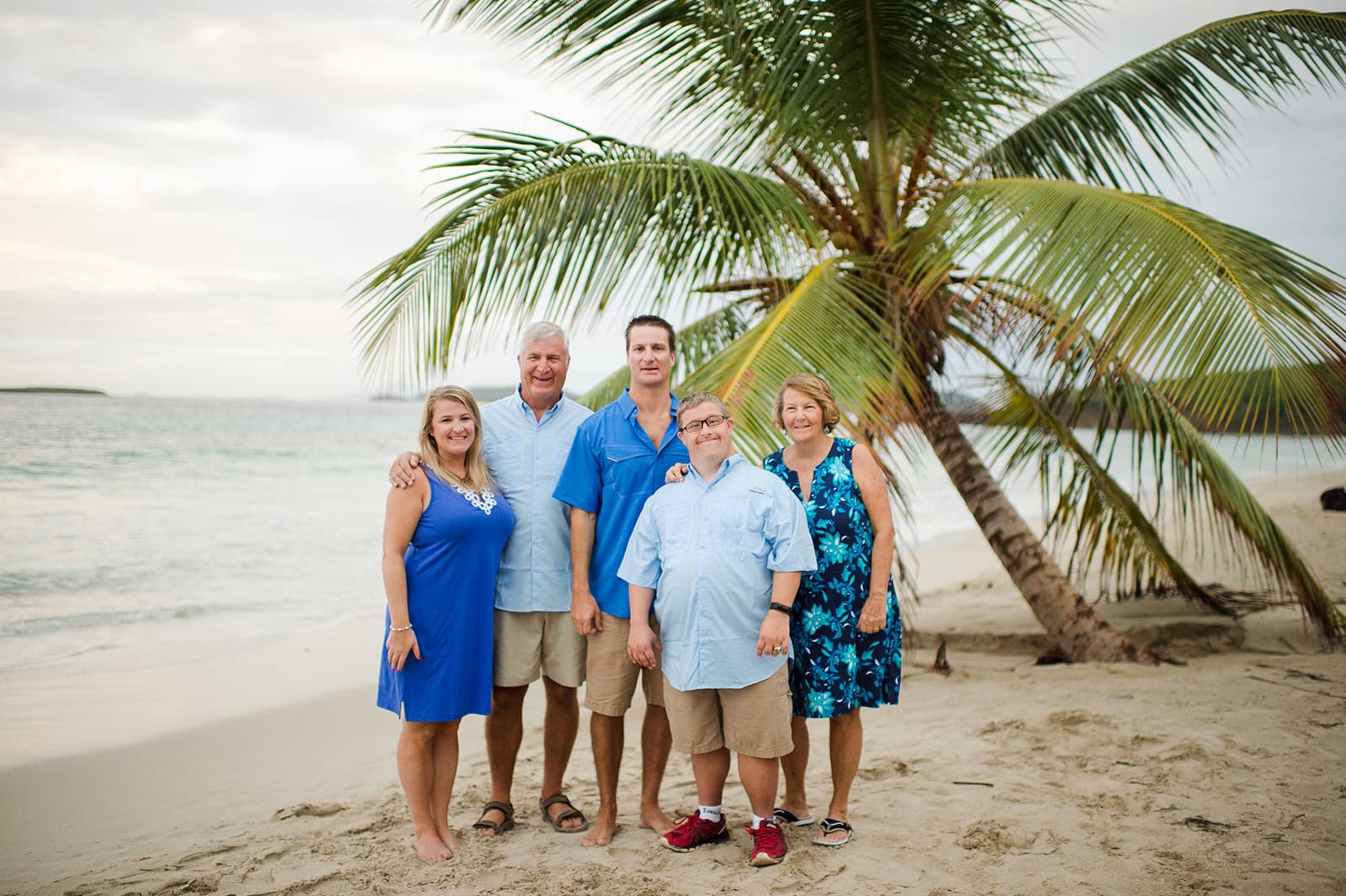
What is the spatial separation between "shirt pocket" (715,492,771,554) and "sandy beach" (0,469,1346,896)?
3.61ft

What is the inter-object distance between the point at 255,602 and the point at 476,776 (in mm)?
6463

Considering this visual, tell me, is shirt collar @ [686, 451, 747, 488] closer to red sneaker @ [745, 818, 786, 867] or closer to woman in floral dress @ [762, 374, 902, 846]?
woman in floral dress @ [762, 374, 902, 846]

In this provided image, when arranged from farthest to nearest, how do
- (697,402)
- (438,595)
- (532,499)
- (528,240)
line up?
(528,240)
(532,499)
(438,595)
(697,402)

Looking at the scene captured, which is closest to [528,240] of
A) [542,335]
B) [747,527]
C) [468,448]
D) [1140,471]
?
[542,335]

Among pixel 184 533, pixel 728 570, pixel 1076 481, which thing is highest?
pixel 1076 481

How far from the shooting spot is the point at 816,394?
3148mm

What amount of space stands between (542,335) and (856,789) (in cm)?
238

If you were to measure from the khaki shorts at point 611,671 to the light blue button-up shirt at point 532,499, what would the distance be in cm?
19

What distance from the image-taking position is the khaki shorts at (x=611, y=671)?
329 centimetres

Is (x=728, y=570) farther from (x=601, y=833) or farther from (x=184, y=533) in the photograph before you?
(x=184, y=533)

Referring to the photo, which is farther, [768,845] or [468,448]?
[468,448]

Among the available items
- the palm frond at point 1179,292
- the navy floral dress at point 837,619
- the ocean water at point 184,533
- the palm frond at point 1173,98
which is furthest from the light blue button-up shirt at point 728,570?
the palm frond at point 1173,98

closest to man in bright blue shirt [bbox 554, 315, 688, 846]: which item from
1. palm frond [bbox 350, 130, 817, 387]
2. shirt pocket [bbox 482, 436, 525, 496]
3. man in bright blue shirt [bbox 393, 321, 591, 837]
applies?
man in bright blue shirt [bbox 393, 321, 591, 837]

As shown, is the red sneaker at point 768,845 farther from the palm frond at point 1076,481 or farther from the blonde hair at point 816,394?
the palm frond at point 1076,481
